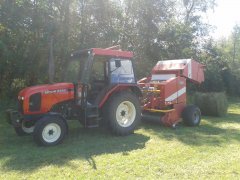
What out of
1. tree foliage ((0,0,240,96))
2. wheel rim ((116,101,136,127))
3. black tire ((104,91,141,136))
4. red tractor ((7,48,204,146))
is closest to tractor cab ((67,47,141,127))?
red tractor ((7,48,204,146))

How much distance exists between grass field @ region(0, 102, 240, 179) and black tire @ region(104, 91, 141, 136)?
0.25 metres

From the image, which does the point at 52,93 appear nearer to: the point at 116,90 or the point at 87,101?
the point at 87,101

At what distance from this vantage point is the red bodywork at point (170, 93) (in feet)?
31.3

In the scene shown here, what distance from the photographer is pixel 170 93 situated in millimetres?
9648

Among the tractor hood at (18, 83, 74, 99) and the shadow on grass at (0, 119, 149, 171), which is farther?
the tractor hood at (18, 83, 74, 99)

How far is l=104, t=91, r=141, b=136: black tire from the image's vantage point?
800cm

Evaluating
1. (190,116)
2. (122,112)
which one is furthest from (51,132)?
(190,116)

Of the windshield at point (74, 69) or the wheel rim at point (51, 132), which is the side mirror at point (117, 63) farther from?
the wheel rim at point (51, 132)

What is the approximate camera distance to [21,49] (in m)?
12.2

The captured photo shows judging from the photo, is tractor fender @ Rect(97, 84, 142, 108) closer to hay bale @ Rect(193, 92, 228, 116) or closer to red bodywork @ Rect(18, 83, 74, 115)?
red bodywork @ Rect(18, 83, 74, 115)

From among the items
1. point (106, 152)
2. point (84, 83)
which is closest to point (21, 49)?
point (84, 83)

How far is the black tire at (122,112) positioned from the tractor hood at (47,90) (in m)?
1.03

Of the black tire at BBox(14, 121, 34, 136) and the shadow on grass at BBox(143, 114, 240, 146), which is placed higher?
the black tire at BBox(14, 121, 34, 136)

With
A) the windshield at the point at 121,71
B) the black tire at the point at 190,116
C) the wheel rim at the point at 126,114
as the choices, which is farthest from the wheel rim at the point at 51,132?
the black tire at the point at 190,116
